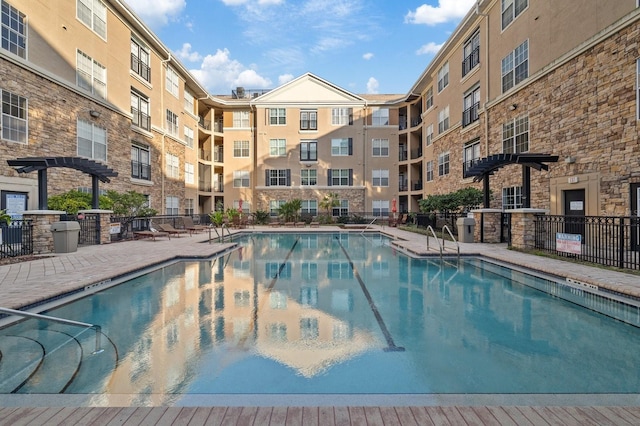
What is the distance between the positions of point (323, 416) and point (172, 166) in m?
27.1

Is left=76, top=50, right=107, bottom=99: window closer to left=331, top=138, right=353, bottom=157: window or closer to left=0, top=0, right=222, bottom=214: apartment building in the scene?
left=0, top=0, right=222, bottom=214: apartment building

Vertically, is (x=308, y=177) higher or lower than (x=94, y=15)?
lower

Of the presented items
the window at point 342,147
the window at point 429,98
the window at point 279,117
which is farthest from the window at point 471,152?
the window at point 279,117

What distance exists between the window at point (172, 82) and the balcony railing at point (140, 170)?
6.80 metres

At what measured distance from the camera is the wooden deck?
8.66ft

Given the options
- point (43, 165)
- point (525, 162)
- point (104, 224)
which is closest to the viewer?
point (43, 165)

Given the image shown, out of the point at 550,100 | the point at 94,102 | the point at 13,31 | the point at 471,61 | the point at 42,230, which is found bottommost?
the point at 42,230

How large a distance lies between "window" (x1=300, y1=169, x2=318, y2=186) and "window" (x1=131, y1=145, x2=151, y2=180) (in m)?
14.6

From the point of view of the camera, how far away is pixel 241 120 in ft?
115

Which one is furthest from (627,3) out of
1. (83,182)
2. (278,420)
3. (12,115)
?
(83,182)

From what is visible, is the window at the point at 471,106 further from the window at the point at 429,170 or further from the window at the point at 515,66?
the window at the point at 429,170

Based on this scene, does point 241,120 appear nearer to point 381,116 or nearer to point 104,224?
point 381,116

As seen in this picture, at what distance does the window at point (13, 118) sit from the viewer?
507 inches

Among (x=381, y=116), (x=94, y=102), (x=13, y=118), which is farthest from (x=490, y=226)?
(x=381, y=116)
